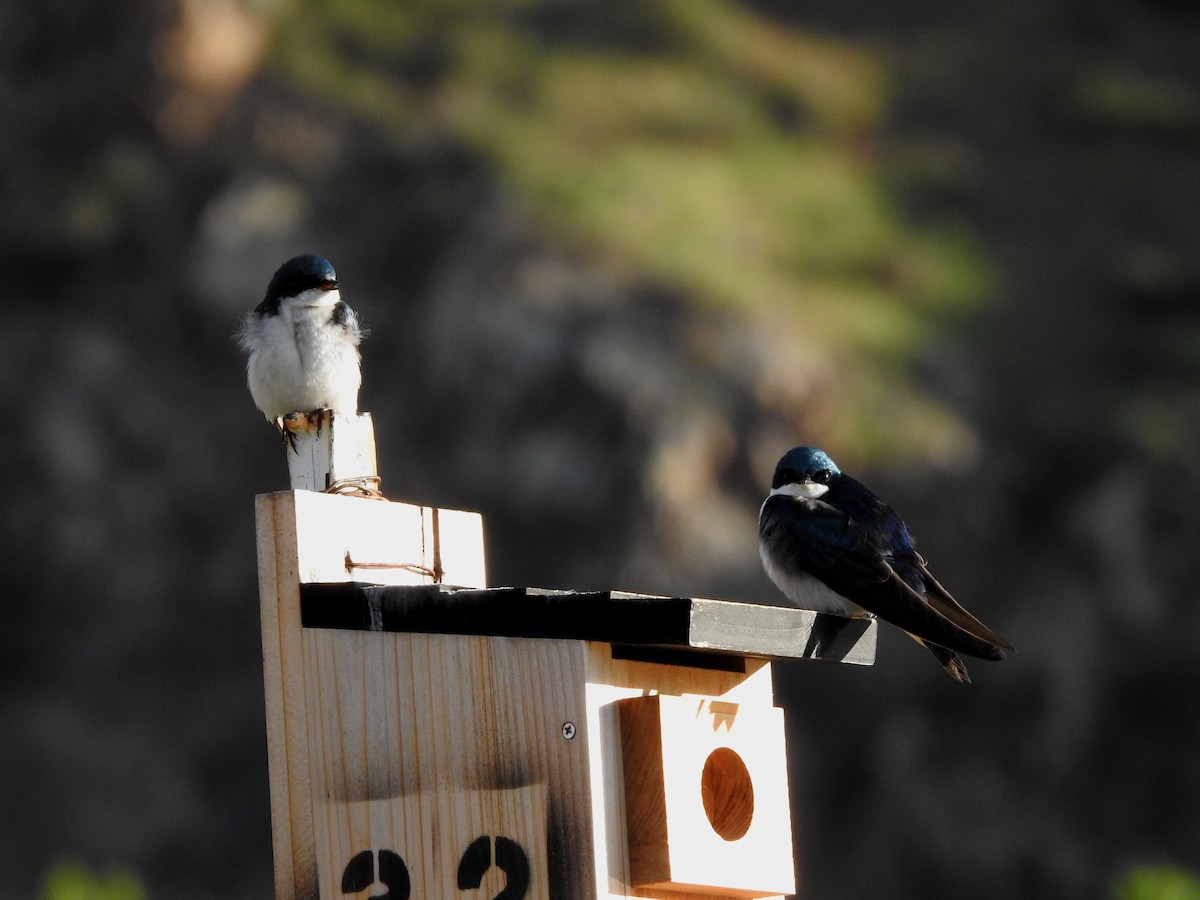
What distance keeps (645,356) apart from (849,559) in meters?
6.85

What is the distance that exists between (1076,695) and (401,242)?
5.45 m

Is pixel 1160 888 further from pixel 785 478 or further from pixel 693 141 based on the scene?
pixel 693 141

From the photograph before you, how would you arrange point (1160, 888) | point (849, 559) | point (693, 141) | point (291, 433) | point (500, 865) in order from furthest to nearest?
point (693, 141) → point (849, 559) → point (1160, 888) → point (291, 433) → point (500, 865)

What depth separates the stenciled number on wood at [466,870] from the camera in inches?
101

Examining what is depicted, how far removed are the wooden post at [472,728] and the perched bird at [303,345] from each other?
1252 millimetres

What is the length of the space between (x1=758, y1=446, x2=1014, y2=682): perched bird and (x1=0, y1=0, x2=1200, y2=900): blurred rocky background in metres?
5.63

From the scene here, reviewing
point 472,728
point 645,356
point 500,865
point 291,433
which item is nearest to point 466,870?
point 500,865

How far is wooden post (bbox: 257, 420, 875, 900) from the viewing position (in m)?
2.56

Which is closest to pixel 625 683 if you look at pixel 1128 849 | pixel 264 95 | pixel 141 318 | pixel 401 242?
pixel 1128 849

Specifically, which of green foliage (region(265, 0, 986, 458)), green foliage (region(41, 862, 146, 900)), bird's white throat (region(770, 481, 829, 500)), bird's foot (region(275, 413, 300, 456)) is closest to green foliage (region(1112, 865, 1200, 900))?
bird's white throat (region(770, 481, 829, 500))

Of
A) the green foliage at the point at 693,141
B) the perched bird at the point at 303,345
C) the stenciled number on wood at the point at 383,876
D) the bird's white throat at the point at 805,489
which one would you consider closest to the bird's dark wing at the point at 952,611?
the bird's white throat at the point at 805,489

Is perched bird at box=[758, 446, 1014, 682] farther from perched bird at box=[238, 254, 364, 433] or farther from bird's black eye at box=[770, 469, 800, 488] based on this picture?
perched bird at box=[238, 254, 364, 433]

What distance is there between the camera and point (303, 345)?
408cm

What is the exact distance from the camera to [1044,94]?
14688mm
